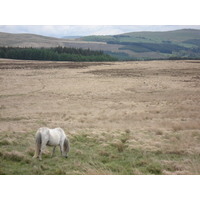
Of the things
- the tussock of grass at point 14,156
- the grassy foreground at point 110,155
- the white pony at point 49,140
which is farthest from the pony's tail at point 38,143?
the tussock of grass at point 14,156

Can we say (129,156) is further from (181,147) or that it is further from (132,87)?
(132,87)

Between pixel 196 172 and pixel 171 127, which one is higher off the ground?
pixel 196 172

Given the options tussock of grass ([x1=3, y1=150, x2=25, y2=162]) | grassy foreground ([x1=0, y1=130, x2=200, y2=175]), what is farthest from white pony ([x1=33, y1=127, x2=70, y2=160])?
tussock of grass ([x1=3, y1=150, x2=25, y2=162])

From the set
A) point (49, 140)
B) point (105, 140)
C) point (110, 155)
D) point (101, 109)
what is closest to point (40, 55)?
point (101, 109)

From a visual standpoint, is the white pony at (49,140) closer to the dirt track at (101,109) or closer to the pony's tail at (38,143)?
the pony's tail at (38,143)

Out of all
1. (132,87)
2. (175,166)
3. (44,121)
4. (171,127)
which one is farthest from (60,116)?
(132,87)

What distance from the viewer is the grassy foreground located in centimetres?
814

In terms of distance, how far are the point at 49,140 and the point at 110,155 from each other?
286 cm

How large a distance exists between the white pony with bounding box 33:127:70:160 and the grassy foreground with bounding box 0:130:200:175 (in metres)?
0.38

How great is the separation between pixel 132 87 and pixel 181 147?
33298mm

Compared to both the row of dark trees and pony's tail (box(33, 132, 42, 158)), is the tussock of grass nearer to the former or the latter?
pony's tail (box(33, 132, 42, 158))

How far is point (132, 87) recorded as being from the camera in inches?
1742

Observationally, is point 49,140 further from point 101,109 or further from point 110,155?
point 101,109

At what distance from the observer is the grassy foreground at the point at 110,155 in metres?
8.14
